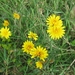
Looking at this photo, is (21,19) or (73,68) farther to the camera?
(21,19)

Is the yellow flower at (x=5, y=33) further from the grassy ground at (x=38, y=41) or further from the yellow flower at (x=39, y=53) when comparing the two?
the yellow flower at (x=39, y=53)

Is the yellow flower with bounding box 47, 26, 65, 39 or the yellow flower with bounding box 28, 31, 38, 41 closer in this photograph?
the yellow flower with bounding box 47, 26, 65, 39

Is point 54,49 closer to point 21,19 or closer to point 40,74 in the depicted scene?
point 40,74

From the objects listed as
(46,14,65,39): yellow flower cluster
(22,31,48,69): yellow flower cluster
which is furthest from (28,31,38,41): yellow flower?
(46,14,65,39): yellow flower cluster

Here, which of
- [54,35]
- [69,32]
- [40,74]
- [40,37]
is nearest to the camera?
[54,35]

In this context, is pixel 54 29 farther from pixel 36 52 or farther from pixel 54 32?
pixel 36 52

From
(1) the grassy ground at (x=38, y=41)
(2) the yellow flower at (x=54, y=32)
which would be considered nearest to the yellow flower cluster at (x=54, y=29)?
(2) the yellow flower at (x=54, y=32)

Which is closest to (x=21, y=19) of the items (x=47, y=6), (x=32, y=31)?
(x=32, y=31)

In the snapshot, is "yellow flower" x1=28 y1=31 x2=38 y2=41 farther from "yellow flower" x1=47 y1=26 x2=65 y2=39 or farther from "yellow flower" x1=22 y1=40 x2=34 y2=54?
"yellow flower" x1=47 y1=26 x2=65 y2=39
